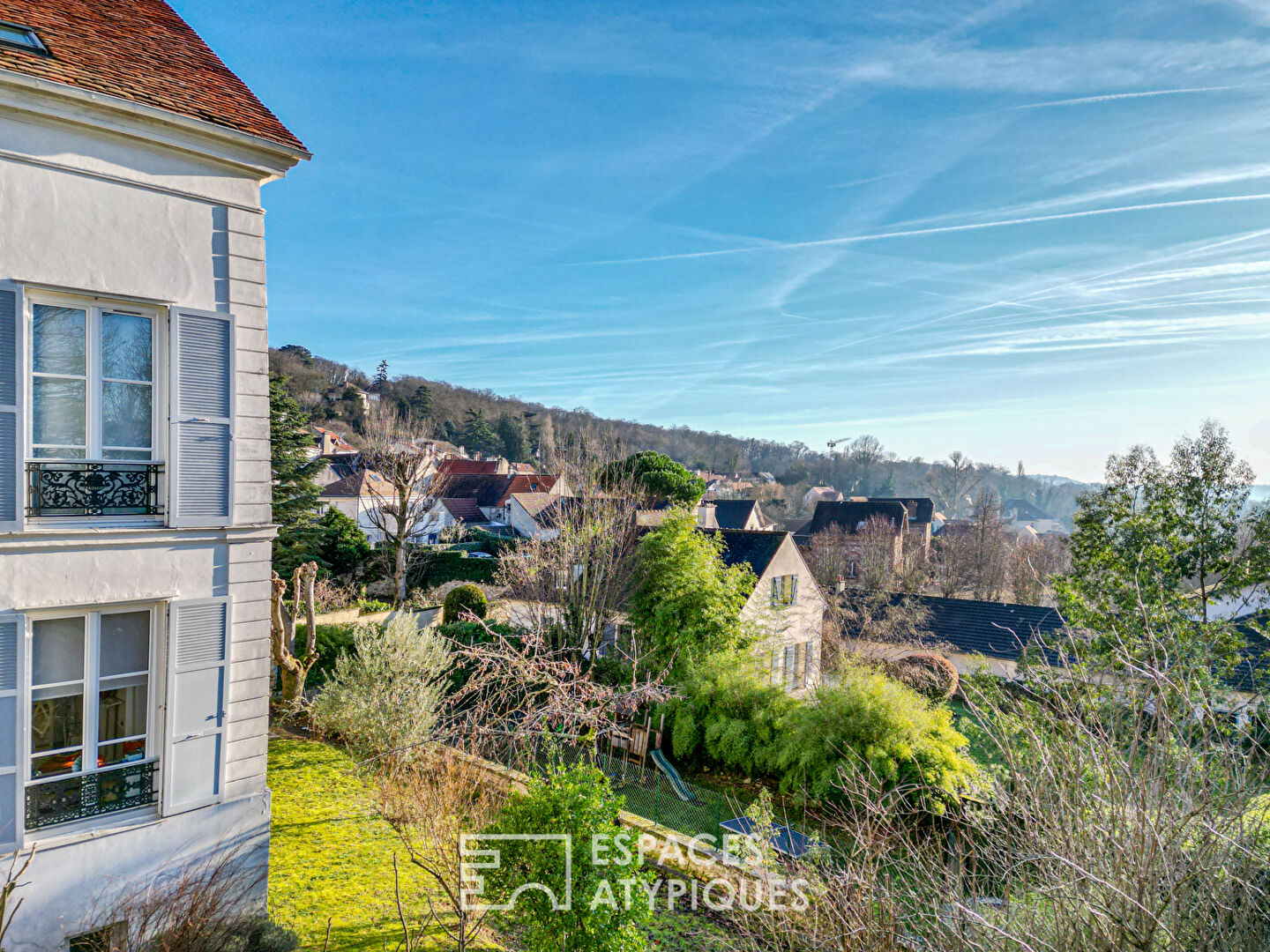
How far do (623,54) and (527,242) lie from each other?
8272 mm

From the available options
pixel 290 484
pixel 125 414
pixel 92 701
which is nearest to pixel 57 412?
pixel 125 414

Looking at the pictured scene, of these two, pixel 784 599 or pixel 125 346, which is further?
pixel 784 599

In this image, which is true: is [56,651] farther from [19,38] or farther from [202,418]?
[19,38]

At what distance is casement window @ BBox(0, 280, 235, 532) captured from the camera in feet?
18.2

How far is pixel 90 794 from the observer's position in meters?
5.94

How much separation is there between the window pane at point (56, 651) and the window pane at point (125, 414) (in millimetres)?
1550

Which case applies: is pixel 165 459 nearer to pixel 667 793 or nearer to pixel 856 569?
pixel 667 793

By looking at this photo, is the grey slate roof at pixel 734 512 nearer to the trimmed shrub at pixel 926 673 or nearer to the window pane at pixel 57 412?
the trimmed shrub at pixel 926 673

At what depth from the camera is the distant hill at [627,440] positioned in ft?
200

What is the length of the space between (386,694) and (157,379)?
20.5ft

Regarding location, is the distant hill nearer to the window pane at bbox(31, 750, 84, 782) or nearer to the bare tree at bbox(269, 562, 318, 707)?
the bare tree at bbox(269, 562, 318, 707)

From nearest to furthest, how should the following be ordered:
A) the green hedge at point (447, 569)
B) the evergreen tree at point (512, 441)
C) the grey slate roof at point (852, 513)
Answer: the green hedge at point (447, 569)
the grey slate roof at point (852, 513)
the evergreen tree at point (512, 441)

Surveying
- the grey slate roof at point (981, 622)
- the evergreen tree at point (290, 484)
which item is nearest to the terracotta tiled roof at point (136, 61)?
the evergreen tree at point (290, 484)

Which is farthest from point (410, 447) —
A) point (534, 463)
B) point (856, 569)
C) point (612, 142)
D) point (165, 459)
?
point (534, 463)
